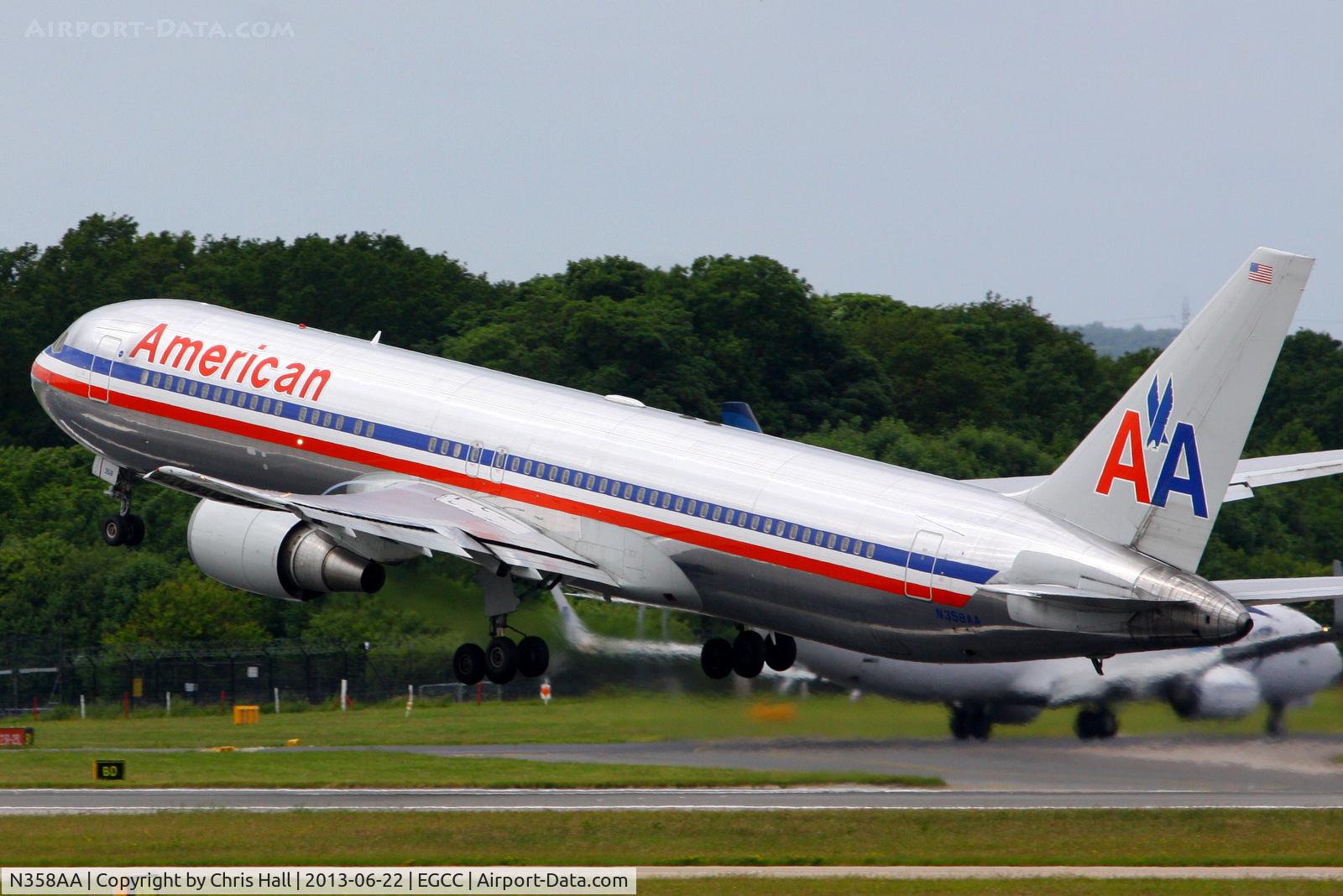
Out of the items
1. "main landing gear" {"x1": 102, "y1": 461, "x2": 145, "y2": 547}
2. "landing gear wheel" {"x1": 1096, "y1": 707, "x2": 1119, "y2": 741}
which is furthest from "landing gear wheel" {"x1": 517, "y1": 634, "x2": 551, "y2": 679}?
"landing gear wheel" {"x1": 1096, "y1": 707, "x2": 1119, "y2": 741}

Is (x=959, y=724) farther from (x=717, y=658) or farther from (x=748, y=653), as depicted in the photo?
(x=717, y=658)

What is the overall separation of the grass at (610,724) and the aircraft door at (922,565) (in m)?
10.7

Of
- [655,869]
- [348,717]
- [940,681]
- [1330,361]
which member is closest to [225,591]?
[348,717]

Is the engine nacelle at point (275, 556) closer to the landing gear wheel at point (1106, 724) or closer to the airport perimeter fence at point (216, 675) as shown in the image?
the landing gear wheel at point (1106, 724)

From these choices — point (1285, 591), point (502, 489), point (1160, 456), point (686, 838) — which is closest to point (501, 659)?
point (502, 489)

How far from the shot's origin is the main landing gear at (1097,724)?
4578 centimetres

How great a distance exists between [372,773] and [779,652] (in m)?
12.0

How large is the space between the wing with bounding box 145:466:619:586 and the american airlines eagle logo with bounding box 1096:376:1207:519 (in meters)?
10.2

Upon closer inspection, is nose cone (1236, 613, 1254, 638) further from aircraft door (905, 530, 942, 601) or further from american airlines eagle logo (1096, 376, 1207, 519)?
aircraft door (905, 530, 942, 601)

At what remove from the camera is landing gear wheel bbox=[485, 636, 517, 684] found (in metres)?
41.5

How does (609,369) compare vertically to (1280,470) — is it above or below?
above

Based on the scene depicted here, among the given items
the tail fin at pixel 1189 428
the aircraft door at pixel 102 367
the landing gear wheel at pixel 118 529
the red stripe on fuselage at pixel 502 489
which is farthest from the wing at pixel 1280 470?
the landing gear wheel at pixel 118 529

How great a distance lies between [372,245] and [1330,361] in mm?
58305

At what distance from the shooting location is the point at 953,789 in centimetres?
4516
